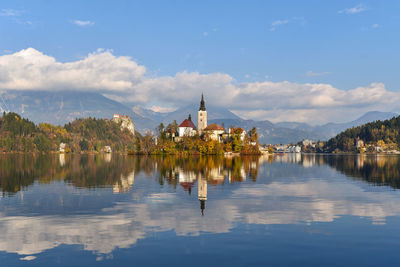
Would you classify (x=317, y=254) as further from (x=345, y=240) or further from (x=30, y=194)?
(x=30, y=194)

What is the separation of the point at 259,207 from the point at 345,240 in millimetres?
11642

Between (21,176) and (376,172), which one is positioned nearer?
(21,176)

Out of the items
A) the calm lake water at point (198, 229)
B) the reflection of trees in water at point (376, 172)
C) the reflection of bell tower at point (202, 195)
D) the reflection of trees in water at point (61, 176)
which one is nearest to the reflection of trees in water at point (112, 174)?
the reflection of trees in water at point (61, 176)

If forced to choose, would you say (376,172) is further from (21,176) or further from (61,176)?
(21,176)

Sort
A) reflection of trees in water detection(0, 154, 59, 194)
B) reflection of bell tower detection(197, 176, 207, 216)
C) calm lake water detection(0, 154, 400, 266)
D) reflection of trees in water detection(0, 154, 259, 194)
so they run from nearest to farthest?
calm lake water detection(0, 154, 400, 266)
reflection of bell tower detection(197, 176, 207, 216)
reflection of trees in water detection(0, 154, 59, 194)
reflection of trees in water detection(0, 154, 259, 194)

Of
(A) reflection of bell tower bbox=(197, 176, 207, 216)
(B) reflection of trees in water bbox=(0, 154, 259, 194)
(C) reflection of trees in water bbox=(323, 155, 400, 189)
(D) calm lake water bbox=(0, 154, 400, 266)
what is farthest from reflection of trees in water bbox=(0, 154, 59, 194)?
(C) reflection of trees in water bbox=(323, 155, 400, 189)

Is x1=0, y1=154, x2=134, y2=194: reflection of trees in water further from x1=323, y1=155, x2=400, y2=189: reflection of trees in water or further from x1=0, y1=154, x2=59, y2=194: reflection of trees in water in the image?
x1=323, y1=155, x2=400, y2=189: reflection of trees in water

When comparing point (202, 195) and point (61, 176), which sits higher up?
point (61, 176)

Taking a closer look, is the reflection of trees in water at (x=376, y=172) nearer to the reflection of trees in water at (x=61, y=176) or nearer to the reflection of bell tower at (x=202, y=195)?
the reflection of bell tower at (x=202, y=195)

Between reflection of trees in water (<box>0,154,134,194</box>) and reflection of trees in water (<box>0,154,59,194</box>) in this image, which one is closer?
reflection of trees in water (<box>0,154,59,194</box>)

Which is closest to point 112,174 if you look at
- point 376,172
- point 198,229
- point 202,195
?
point 202,195

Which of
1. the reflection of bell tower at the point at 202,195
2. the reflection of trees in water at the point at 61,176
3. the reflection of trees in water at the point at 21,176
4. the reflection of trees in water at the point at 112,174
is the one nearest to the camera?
the reflection of bell tower at the point at 202,195

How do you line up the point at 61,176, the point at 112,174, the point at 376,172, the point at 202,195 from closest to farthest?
the point at 202,195 → the point at 61,176 → the point at 112,174 → the point at 376,172

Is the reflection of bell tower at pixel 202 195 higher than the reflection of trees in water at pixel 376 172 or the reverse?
higher
